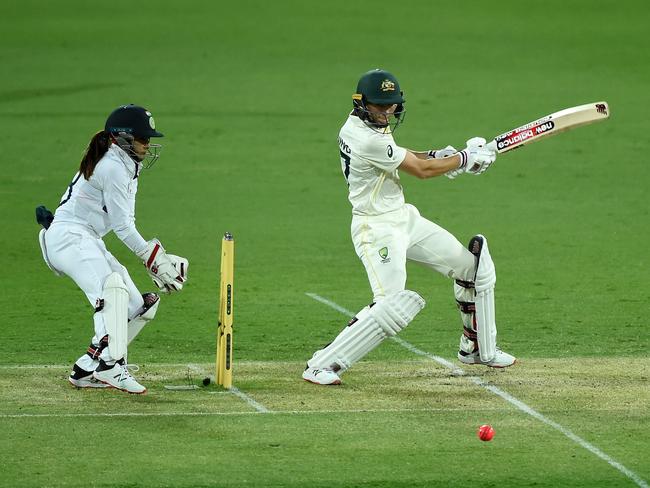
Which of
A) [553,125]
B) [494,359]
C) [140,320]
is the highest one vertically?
[553,125]

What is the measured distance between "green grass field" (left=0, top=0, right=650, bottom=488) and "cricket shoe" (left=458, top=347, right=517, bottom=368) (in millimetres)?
139

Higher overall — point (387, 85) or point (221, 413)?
point (387, 85)

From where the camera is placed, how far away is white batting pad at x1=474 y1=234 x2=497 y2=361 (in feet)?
35.7

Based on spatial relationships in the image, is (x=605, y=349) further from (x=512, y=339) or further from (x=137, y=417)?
(x=137, y=417)

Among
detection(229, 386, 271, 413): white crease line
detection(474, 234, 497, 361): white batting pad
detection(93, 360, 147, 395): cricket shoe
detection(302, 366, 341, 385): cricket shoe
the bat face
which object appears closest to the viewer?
detection(229, 386, 271, 413): white crease line

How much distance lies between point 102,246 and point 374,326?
210 cm

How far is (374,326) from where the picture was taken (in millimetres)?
10297

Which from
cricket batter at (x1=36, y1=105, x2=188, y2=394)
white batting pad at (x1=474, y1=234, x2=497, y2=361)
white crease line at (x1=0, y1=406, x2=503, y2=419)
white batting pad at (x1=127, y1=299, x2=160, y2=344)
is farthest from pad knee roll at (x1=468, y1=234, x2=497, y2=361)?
white batting pad at (x1=127, y1=299, x2=160, y2=344)

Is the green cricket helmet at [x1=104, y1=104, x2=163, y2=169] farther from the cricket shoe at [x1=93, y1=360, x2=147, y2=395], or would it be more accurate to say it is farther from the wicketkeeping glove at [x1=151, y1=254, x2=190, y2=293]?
the cricket shoe at [x1=93, y1=360, x2=147, y2=395]

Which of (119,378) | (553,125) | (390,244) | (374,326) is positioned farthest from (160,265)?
(553,125)

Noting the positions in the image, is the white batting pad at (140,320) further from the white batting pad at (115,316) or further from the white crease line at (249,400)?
the white crease line at (249,400)

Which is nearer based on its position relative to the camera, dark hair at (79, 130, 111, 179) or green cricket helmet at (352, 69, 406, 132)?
dark hair at (79, 130, 111, 179)

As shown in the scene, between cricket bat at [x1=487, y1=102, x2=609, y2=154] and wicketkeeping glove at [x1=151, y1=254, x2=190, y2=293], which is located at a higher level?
cricket bat at [x1=487, y1=102, x2=609, y2=154]

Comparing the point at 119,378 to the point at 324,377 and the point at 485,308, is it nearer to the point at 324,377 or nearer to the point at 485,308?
the point at 324,377
